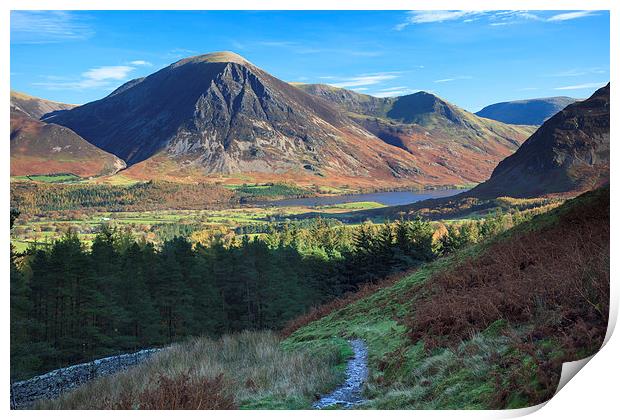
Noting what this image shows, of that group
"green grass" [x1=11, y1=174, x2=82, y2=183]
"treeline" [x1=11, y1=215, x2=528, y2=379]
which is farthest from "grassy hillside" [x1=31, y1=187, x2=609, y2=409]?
"green grass" [x1=11, y1=174, x2=82, y2=183]

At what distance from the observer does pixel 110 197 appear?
3306cm

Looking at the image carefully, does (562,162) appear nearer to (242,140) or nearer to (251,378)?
(251,378)

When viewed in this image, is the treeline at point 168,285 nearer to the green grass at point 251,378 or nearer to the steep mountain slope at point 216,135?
the green grass at point 251,378

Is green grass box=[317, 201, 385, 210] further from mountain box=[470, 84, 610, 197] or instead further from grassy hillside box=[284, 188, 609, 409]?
grassy hillside box=[284, 188, 609, 409]

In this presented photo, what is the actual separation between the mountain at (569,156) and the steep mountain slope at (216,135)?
65.1 meters

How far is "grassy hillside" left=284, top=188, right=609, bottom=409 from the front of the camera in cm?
562

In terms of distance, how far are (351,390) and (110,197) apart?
97.6ft

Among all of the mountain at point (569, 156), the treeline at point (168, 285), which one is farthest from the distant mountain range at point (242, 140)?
the mountain at point (569, 156)

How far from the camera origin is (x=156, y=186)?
1992 inches

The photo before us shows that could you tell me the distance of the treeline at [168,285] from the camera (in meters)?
17.9

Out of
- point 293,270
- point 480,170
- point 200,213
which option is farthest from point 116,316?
point 480,170

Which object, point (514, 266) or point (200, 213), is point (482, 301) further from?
point (200, 213)

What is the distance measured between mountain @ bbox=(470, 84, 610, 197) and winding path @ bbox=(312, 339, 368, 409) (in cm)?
635
